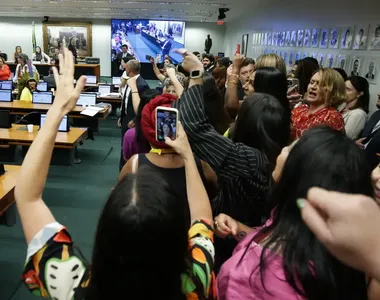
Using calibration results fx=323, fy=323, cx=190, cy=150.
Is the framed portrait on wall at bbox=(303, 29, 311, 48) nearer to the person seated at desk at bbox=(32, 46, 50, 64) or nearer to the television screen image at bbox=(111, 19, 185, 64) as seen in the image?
the person seated at desk at bbox=(32, 46, 50, 64)

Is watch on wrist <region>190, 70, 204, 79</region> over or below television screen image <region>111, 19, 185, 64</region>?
below

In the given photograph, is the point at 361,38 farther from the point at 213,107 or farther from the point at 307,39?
the point at 213,107

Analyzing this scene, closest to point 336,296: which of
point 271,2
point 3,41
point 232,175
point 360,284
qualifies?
point 360,284

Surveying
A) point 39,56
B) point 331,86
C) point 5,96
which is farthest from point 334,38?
point 39,56

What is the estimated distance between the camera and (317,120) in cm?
224

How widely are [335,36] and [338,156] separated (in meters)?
4.76

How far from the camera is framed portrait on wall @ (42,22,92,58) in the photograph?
16156mm

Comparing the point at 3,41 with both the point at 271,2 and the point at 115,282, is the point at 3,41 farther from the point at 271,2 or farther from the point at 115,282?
the point at 115,282

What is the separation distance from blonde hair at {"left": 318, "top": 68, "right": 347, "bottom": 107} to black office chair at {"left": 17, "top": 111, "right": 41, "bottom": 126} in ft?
13.6

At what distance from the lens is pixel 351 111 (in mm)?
3111

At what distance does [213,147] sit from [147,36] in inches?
629

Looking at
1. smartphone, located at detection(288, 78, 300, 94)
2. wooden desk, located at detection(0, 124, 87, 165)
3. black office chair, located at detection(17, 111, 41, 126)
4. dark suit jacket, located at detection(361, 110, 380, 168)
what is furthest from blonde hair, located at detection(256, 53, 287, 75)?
black office chair, located at detection(17, 111, 41, 126)

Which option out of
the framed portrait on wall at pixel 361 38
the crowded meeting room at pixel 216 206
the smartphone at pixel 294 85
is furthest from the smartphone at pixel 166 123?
the framed portrait on wall at pixel 361 38

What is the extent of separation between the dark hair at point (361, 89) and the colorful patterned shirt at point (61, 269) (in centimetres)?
304
